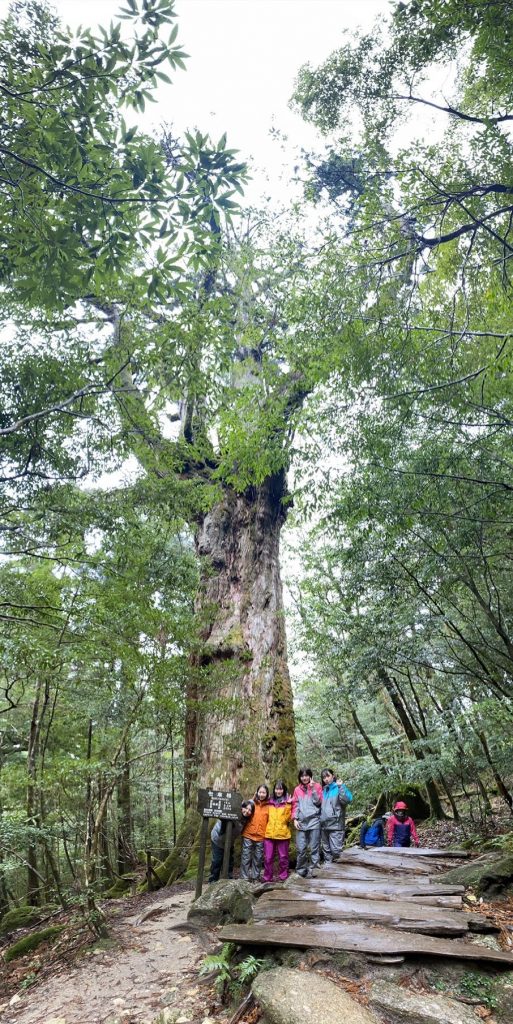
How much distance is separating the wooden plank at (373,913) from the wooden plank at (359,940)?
0.15 m

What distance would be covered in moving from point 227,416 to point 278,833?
18.6 ft

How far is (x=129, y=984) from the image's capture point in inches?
180

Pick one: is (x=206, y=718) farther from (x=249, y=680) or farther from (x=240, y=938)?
(x=240, y=938)

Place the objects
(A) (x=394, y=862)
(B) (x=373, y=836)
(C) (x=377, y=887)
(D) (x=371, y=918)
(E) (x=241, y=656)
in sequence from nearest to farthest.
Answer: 1. (D) (x=371, y=918)
2. (C) (x=377, y=887)
3. (A) (x=394, y=862)
4. (E) (x=241, y=656)
5. (B) (x=373, y=836)

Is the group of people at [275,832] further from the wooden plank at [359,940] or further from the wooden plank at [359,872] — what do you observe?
the wooden plank at [359,940]

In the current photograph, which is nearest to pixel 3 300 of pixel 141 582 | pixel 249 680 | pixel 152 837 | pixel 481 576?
pixel 141 582

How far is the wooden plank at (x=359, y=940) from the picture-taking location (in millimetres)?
3529

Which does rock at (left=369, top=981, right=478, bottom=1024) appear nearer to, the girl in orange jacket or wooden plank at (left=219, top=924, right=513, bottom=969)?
wooden plank at (left=219, top=924, right=513, bottom=969)

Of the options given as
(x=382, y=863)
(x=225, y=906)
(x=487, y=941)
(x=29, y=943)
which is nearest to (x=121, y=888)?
(x=29, y=943)

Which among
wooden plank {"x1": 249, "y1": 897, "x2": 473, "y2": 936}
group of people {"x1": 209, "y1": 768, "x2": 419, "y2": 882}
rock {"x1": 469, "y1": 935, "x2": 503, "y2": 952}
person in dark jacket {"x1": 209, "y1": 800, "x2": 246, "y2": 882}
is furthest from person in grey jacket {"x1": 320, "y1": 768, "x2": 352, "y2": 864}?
rock {"x1": 469, "y1": 935, "x2": 503, "y2": 952}

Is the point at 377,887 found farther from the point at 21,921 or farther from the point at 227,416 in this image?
the point at 21,921

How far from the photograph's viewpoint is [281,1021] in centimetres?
297

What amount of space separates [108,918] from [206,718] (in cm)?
290

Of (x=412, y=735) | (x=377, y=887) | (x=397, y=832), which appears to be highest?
(x=412, y=735)
